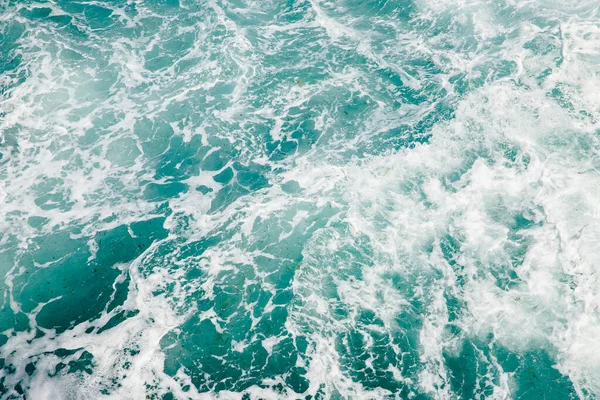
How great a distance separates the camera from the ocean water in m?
23.6

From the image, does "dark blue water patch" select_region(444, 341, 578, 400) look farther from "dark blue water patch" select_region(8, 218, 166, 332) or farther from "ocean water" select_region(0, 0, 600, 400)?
"dark blue water patch" select_region(8, 218, 166, 332)

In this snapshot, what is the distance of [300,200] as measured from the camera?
103 feet

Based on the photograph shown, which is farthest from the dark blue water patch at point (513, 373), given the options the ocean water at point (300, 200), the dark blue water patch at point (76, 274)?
the dark blue water patch at point (76, 274)


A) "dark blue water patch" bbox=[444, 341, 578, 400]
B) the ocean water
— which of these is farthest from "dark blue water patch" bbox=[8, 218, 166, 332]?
"dark blue water patch" bbox=[444, 341, 578, 400]

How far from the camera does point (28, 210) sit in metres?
31.4

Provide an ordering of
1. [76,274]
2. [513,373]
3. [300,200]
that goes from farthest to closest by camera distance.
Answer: [300,200] → [76,274] → [513,373]

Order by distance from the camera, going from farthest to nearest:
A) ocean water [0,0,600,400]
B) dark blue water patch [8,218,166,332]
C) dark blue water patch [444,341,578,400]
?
dark blue water patch [8,218,166,332], ocean water [0,0,600,400], dark blue water patch [444,341,578,400]

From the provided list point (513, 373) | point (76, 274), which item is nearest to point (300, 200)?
point (76, 274)

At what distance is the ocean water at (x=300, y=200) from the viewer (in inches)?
930

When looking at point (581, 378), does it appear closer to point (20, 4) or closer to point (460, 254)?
point (460, 254)

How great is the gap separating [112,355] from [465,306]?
70.2ft

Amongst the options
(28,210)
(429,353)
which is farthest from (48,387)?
(429,353)

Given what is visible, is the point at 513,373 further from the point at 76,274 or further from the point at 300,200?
the point at 76,274

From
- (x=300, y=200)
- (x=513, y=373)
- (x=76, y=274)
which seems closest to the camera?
(x=513, y=373)
